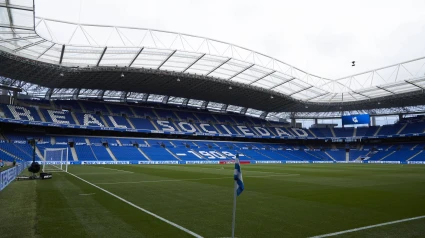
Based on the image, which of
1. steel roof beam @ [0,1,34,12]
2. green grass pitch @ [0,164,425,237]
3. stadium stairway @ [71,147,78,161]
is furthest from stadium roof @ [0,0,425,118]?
green grass pitch @ [0,164,425,237]

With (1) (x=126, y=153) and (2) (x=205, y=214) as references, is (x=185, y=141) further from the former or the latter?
(2) (x=205, y=214)

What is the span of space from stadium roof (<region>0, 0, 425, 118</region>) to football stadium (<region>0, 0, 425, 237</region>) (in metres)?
0.22

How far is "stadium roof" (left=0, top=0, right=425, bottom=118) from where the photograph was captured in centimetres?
3116

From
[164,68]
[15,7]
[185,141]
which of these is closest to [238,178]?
[15,7]

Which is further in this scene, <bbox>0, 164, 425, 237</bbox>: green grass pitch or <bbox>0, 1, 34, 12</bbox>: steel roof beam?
<bbox>0, 1, 34, 12</bbox>: steel roof beam

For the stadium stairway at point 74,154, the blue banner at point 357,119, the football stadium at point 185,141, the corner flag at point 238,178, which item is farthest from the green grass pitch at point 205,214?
the blue banner at point 357,119

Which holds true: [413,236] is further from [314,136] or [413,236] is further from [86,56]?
[314,136]

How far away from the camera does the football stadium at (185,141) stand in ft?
27.2

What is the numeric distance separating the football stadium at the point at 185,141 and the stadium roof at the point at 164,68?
0.22 metres

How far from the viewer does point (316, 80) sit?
51.4m

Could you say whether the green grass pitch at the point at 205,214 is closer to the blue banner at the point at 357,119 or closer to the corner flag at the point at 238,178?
the corner flag at the point at 238,178

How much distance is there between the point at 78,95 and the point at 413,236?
62083mm

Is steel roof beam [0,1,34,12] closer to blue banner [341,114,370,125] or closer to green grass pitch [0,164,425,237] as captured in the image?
green grass pitch [0,164,425,237]

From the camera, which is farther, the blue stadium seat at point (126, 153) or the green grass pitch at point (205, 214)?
the blue stadium seat at point (126, 153)
